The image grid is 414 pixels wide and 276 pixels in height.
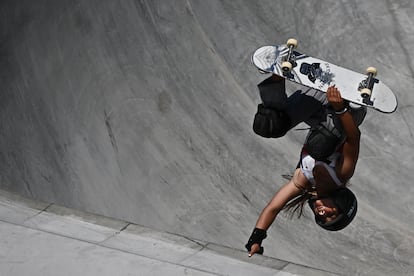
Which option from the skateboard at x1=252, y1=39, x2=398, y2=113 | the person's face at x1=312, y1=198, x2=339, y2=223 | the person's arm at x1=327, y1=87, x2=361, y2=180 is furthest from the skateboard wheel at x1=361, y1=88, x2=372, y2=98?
the person's face at x1=312, y1=198, x2=339, y2=223

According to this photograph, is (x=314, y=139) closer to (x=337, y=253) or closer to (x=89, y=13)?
(x=337, y=253)

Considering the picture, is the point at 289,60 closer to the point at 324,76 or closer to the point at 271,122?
the point at 324,76

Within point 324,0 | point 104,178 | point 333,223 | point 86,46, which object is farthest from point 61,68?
A: point 333,223

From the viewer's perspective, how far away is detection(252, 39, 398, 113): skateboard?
21.3ft


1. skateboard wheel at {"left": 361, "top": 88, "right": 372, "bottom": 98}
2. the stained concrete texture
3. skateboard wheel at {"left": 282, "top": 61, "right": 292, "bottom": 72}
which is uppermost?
skateboard wheel at {"left": 282, "top": 61, "right": 292, "bottom": 72}

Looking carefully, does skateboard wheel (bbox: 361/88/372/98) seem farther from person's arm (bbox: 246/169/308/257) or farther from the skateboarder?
person's arm (bbox: 246/169/308/257)

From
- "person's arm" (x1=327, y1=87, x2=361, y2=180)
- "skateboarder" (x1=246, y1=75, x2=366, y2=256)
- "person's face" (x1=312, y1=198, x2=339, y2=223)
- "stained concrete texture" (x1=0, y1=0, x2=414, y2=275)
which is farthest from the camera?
"stained concrete texture" (x1=0, y1=0, x2=414, y2=275)

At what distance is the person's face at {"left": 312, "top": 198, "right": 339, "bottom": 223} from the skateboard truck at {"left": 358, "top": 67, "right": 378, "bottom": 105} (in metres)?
0.73

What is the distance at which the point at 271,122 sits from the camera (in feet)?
21.9

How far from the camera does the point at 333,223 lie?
6.82 m

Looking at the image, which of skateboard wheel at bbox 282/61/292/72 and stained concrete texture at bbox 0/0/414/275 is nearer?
skateboard wheel at bbox 282/61/292/72

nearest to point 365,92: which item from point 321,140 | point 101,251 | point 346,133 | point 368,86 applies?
point 368,86

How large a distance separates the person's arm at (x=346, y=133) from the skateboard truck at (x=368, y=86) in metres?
0.13

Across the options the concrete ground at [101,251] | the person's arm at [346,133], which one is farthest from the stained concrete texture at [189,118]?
the person's arm at [346,133]
